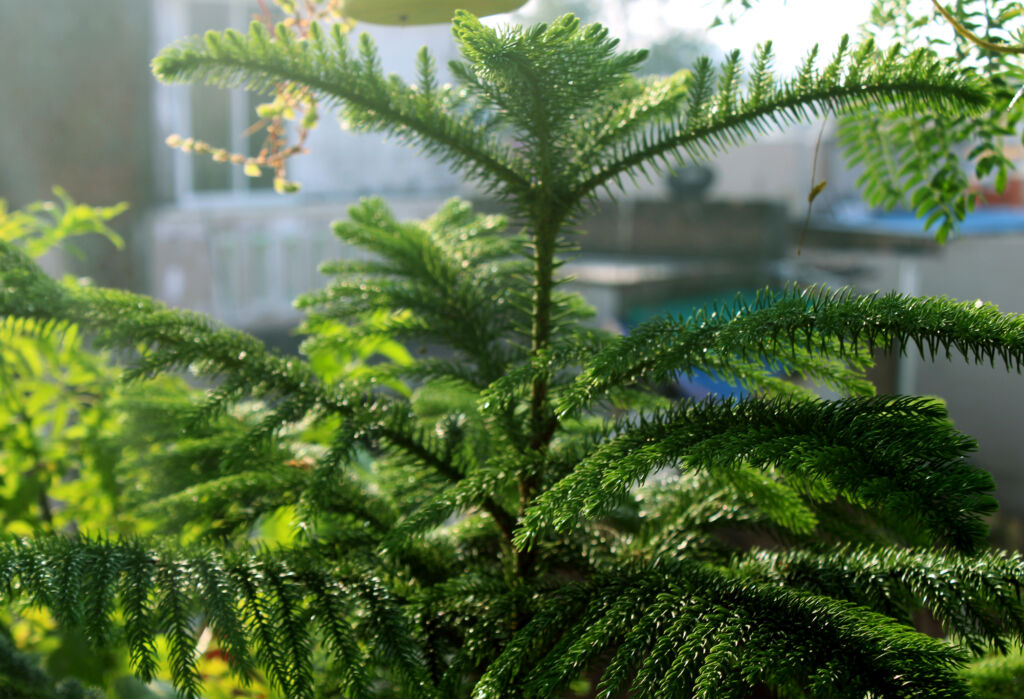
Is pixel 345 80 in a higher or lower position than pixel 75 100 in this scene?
lower

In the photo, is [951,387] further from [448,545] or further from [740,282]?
[448,545]

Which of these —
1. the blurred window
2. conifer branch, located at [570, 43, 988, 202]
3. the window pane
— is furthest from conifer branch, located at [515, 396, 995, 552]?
the window pane

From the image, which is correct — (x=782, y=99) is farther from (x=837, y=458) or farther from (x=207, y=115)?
(x=207, y=115)

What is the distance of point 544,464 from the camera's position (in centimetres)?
59

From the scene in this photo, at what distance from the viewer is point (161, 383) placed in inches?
34.3

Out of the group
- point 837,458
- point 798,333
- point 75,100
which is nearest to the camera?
point 837,458

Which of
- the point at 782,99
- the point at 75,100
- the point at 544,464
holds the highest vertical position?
the point at 75,100

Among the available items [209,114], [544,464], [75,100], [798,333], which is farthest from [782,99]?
[209,114]

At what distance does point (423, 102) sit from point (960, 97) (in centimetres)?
34

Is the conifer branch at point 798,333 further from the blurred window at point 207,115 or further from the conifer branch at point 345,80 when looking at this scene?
the blurred window at point 207,115

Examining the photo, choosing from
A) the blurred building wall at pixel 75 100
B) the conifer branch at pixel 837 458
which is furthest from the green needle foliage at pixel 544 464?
the blurred building wall at pixel 75 100

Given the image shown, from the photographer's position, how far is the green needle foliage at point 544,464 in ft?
1.46

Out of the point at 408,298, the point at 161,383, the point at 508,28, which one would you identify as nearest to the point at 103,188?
the point at 161,383

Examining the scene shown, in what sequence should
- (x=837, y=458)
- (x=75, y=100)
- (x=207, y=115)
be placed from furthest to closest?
(x=207, y=115), (x=75, y=100), (x=837, y=458)
